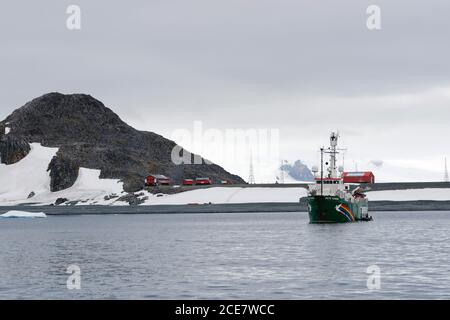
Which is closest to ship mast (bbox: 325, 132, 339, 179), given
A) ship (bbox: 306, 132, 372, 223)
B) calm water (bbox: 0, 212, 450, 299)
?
ship (bbox: 306, 132, 372, 223)

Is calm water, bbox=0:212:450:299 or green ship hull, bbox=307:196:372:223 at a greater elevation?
green ship hull, bbox=307:196:372:223

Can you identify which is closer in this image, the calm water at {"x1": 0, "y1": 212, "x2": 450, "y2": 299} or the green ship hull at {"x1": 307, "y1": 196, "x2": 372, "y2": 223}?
the calm water at {"x1": 0, "y1": 212, "x2": 450, "y2": 299}

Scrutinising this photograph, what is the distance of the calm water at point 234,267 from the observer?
4481cm

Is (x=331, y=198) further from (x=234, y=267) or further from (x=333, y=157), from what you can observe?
(x=234, y=267)

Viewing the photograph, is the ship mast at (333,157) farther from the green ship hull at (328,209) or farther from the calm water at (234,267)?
the calm water at (234,267)

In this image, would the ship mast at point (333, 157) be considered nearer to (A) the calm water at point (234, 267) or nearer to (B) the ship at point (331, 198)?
(B) the ship at point (331, 198)

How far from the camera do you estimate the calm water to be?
44.8 metres

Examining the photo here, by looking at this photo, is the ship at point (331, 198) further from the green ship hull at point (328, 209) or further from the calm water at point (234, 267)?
the calm water at point (234, 267)

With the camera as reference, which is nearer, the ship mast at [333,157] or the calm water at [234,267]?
the calm water at [234,267]

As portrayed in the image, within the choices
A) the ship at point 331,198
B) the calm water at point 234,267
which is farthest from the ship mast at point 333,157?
the calm water at point 234,267

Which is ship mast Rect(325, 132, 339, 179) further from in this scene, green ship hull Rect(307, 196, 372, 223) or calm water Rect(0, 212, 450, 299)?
calm water Rect(0, 212, 450, 299)

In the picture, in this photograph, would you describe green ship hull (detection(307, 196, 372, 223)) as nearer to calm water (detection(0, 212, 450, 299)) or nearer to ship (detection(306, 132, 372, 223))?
ship (detection(306, 132, 372, 223))

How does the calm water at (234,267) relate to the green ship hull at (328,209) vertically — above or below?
below
